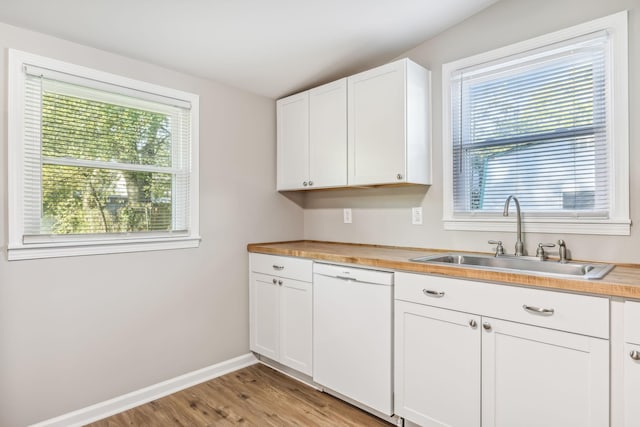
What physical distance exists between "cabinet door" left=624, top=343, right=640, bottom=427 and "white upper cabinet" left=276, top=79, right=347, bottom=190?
1.80m

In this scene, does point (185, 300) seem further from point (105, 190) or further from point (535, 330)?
point (535, 330)

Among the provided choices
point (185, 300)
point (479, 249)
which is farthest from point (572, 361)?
point (185, 300)

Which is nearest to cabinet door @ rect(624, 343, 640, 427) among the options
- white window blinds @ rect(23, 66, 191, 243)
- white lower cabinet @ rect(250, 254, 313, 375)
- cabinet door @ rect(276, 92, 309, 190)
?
white lower cabinet @ rect(250, 254, 313, 375)

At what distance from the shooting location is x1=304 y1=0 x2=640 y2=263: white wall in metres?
1.89

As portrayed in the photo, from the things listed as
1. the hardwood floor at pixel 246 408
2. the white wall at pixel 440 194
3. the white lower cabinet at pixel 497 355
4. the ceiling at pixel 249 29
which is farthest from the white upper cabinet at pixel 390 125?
the hardwood floor at pixel 246 408

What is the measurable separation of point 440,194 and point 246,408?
188 cm

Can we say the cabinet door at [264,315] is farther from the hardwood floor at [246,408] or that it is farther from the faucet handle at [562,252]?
the faucet handle at [562,252]

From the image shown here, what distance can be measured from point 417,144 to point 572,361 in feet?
4.83

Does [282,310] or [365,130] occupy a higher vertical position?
[365,130]

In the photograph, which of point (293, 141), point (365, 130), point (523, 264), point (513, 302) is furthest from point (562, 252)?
point (293, 141)

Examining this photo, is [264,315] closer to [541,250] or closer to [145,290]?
[145,290]

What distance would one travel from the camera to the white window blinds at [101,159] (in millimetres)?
2055

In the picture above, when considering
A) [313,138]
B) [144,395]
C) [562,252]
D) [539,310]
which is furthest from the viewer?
[313,138]

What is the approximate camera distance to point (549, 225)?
213 cm
